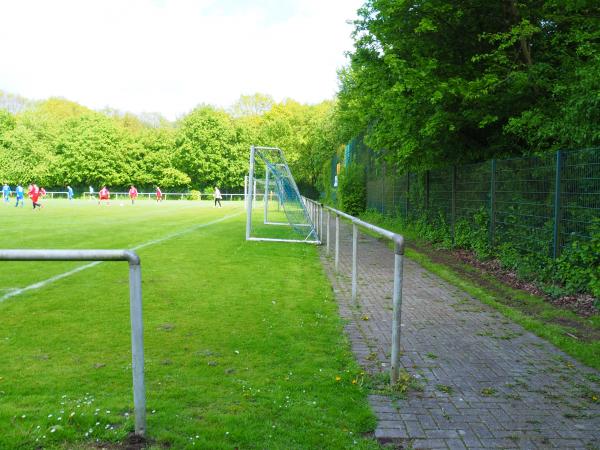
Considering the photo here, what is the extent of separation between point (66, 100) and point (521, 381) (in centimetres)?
10023

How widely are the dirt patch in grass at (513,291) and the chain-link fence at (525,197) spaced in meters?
0.62

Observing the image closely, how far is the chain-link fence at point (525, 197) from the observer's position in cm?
792

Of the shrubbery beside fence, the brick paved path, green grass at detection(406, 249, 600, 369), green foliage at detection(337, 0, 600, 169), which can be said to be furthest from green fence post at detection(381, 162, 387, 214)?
the brick paved path

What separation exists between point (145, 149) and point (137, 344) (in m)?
75.9

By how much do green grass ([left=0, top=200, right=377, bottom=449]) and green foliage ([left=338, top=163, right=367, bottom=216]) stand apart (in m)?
20.1

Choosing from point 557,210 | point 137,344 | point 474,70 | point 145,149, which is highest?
point 145,149

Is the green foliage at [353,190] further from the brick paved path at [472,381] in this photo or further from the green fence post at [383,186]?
the brick paved path at [472,381]

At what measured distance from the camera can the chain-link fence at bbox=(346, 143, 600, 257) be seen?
7.92m

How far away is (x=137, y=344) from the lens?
3289 millimetres

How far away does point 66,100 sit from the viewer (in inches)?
3656

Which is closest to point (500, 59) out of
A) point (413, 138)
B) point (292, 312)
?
point (413, 138)

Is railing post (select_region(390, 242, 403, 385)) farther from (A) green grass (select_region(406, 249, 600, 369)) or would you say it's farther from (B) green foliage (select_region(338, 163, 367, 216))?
(B) green foliage (select_region(338, 163, 367, 216))

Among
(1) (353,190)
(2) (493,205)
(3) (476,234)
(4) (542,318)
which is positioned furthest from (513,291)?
(1) (353,190)

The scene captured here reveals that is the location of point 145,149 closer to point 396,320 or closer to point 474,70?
point 474,70
